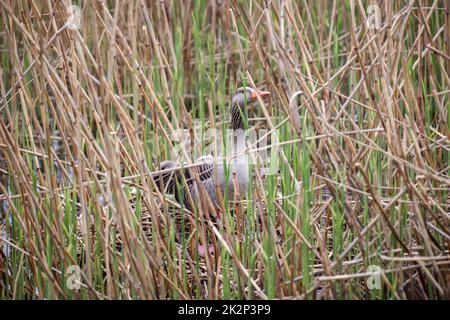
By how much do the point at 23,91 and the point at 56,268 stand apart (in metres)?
0.95

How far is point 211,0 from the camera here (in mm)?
5480

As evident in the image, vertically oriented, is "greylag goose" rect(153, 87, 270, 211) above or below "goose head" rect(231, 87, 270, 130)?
below

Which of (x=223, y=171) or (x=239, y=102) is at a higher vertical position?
(x=239, y=102)

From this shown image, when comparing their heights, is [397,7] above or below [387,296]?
above

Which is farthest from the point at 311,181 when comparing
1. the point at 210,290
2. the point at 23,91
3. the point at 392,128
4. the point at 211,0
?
the point at 211,0

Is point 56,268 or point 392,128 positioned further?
point 56,268

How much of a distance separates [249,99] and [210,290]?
1.55 m

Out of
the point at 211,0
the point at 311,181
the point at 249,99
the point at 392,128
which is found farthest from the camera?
the point at 211,0

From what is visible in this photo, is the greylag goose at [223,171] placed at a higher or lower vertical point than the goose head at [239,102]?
lower
